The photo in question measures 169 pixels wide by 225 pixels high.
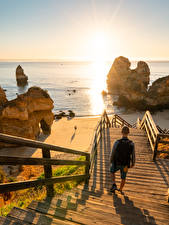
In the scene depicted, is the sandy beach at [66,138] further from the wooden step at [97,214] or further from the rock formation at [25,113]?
the wooden step at [97,214]

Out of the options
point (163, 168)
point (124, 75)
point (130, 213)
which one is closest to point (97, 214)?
point (130, 213)

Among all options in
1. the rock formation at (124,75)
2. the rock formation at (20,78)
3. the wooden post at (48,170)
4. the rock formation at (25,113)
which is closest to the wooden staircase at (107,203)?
the wooden post at (48,170)

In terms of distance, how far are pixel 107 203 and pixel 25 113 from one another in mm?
17737

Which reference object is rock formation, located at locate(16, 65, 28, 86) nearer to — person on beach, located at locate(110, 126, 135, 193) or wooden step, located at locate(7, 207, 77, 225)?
person on beach, located at locate(110, 126, 135, 193)

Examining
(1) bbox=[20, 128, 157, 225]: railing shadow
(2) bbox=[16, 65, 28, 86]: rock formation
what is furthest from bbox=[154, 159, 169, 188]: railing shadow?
(2) bbox=[16, 65, 28, 86]: rock formation

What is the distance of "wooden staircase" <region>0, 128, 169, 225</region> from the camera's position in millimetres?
2627

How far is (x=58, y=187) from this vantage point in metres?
5.73

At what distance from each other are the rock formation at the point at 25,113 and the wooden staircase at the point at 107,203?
1559 centimetres

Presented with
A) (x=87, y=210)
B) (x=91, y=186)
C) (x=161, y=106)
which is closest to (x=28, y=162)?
(x=87, y=210)

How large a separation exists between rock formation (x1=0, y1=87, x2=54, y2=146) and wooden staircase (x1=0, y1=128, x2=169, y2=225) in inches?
614

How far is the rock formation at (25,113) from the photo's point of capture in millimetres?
18562

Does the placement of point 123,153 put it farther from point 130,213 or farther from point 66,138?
point 66,138

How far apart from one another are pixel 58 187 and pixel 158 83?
38243 mm

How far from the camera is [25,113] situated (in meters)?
19.2
